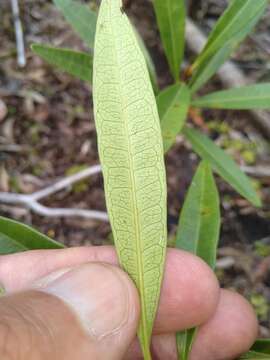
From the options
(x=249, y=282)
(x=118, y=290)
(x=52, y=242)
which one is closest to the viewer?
(x=118, y=290)

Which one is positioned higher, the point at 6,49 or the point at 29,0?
the point at 29,0

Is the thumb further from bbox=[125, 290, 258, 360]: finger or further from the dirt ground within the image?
the dirt ground

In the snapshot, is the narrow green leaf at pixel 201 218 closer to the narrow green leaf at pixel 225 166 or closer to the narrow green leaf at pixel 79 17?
the narrow green leaf at pixel 225 166

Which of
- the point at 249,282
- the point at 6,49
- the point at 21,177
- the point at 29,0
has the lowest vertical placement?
the point at 249,282

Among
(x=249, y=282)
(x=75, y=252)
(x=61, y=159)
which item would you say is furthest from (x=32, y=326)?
(x=61, y=159)

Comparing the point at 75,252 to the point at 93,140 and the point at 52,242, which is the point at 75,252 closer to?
the point at 52,242

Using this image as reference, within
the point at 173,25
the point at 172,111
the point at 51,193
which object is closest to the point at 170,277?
the point at 172,111
